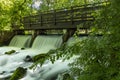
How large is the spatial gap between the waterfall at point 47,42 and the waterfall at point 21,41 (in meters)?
1.54

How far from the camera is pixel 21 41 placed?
2147 centimetres

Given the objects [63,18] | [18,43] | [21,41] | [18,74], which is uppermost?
[63,18]

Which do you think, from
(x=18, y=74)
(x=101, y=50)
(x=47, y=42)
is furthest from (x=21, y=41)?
(x=101, y=50)

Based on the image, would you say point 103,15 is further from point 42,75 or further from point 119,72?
point 42,75

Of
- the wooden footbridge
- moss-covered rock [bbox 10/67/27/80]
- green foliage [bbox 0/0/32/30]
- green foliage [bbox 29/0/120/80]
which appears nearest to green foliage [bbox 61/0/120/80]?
green foliage [bbox 29/0/120/80]

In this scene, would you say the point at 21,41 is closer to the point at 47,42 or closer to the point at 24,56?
the point at 47,42

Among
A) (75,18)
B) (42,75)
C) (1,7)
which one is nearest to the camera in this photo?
(42,75)

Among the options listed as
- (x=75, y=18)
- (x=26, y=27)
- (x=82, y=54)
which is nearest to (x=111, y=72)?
(x=82, y=54)

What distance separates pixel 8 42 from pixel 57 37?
8.02 metres

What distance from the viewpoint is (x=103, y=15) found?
3381mm

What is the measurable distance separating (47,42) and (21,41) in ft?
15.5

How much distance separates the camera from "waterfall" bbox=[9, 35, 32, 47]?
20625 millimetres

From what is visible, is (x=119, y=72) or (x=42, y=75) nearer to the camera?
(x=119, y=72)

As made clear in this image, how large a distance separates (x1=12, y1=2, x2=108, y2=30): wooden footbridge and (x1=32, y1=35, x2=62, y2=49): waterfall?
70 centimetres
